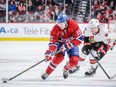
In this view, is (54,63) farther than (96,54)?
No

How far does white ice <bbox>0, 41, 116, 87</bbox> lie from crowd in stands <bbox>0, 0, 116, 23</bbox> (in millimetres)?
1896

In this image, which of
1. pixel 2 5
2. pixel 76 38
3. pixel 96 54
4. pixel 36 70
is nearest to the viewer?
pixel 76 38

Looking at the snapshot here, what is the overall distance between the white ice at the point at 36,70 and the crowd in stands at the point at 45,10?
6.22ft

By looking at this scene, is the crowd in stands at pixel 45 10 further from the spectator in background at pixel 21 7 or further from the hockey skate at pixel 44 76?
the hockey skate at pixel 44 76

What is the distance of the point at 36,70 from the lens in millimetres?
7238

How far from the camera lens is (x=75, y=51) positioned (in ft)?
20.2

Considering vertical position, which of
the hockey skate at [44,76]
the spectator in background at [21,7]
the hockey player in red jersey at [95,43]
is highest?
the hockey player in red jersey at [95,43]

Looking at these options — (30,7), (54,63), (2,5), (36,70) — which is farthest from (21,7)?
(54,63)

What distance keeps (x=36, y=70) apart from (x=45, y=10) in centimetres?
634

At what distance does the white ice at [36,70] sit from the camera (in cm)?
581

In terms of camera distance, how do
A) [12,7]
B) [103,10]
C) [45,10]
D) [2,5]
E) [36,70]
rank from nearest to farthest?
[36,70]
[2,5]
[12,7]
[45,10]
[103,10]

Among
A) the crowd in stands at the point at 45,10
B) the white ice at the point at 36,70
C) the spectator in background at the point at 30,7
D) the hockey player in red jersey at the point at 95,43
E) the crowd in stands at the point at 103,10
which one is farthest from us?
the crowd in stands at the point at 103,10

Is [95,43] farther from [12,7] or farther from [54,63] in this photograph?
[12,7]

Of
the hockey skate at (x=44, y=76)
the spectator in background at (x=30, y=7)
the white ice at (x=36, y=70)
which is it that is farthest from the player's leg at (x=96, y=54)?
the spectator in background at (x=30, y=7)
